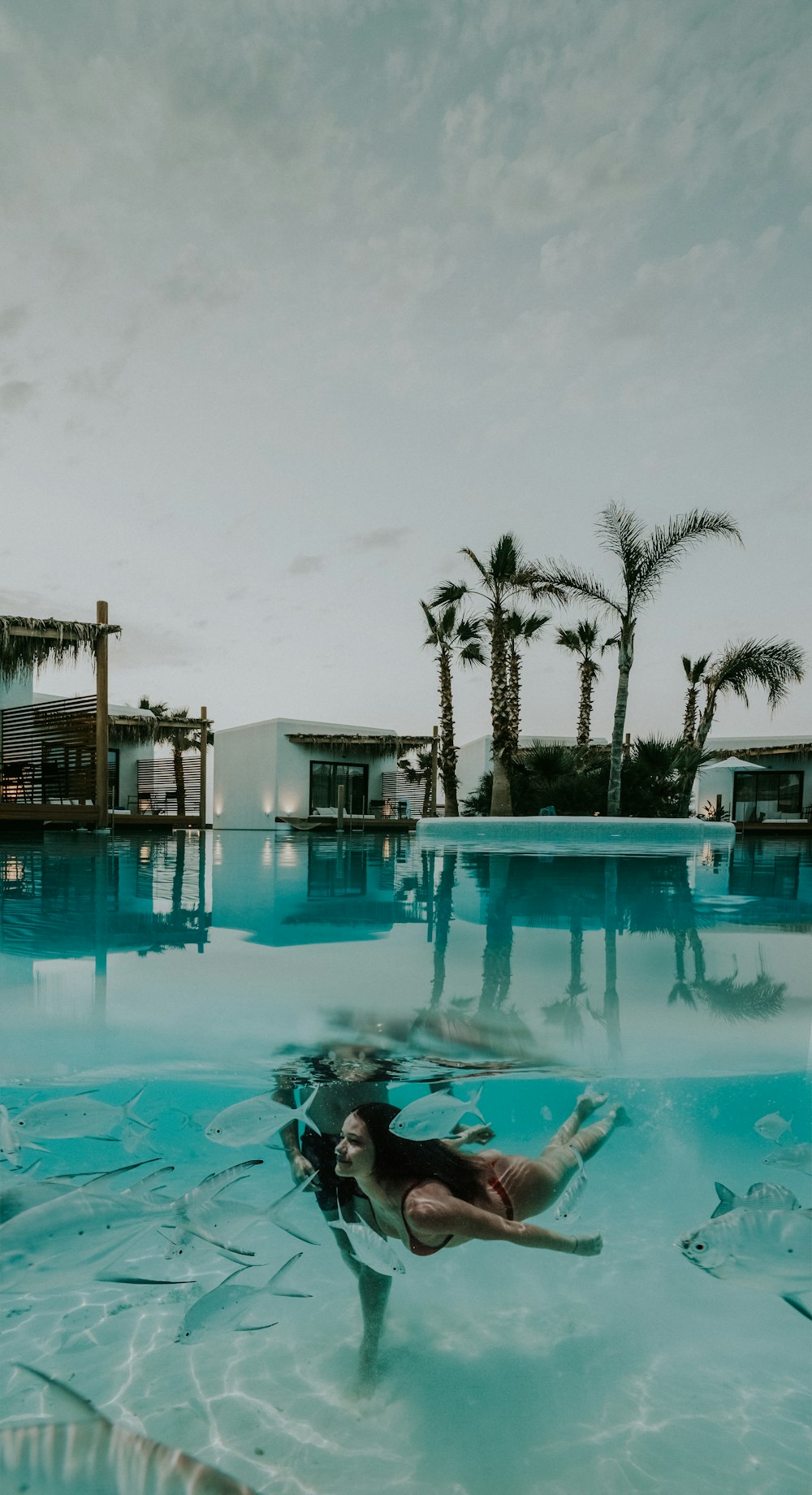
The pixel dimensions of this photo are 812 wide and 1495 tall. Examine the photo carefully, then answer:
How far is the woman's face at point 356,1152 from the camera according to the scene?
87.3 inches

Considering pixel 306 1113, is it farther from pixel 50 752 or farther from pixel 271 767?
pixel 271 767

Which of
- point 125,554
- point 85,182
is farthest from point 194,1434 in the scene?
point 125,554

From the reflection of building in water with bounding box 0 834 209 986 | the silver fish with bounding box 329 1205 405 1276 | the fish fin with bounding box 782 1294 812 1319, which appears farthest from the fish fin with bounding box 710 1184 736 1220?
the reflection of building in water with bounding box 0 834 209 986

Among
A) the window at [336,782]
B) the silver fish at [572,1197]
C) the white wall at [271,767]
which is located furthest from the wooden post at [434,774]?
the silver fish at [572,1197]

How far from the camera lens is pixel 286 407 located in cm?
1412

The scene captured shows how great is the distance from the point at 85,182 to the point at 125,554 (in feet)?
35.4

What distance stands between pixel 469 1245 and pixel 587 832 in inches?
402

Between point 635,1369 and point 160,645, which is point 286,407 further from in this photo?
point 160,645

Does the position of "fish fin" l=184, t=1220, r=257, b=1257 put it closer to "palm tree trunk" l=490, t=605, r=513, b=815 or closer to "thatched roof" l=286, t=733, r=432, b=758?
"palm tree trunk" l=490, t=605, r=513, b=815

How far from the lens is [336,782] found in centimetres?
2653

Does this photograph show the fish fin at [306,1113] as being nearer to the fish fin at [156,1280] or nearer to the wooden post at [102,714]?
the fish fin at [156,1280]

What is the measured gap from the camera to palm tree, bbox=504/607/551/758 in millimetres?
→ 15750

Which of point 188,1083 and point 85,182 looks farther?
point 85,182

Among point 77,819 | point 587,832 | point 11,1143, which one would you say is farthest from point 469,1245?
point 77,819
